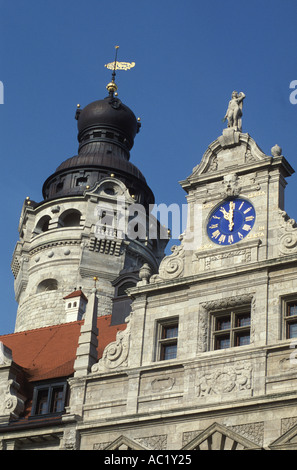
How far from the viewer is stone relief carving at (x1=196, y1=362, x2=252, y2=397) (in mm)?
31234

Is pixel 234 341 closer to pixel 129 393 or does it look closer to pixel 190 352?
Answer: pixel 190 352

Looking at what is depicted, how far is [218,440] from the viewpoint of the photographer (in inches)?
1209

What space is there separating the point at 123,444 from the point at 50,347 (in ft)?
27.4

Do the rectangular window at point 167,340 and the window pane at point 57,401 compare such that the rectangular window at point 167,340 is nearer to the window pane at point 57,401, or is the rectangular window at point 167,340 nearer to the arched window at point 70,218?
the window pane at point 57,401

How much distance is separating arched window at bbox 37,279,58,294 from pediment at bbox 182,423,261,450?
1101 inches


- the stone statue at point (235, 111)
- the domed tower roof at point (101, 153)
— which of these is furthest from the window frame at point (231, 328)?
the domed tower roof at point (101, 153)

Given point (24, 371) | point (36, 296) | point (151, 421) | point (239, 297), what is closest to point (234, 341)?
point (239, 297)

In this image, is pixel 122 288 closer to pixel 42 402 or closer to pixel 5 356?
pixel 5 356

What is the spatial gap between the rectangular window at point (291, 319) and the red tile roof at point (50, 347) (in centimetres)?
744

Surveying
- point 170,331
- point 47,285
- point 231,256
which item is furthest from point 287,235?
point 47,285

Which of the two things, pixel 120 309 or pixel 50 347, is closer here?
pixel 50 347

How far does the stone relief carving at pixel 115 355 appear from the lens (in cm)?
3400

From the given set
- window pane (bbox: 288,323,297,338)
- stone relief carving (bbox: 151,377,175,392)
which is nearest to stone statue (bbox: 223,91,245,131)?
window pane (bbox: 288,323,297,338)

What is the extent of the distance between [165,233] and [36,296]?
9198 mm
